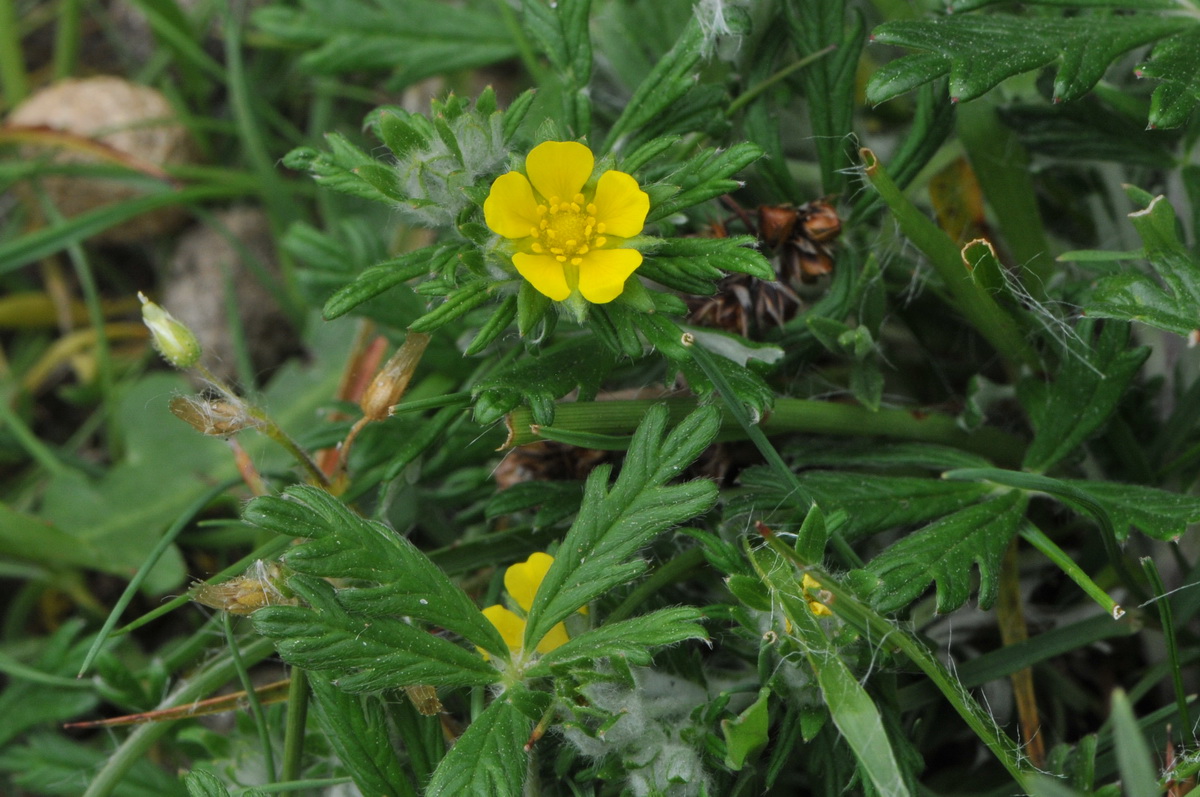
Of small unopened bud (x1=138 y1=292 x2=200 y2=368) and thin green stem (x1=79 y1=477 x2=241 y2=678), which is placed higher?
small unopened bud (x1=138 y1=292 x2=200 y2=368)

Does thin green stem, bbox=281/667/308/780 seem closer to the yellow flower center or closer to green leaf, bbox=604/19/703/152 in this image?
the yellow flower center

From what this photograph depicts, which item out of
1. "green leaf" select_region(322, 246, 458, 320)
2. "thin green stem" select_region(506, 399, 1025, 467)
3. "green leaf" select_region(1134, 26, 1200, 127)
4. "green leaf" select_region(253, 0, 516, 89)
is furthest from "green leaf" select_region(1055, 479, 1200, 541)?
"green leaf" select_region(253, 0, 516, 89)

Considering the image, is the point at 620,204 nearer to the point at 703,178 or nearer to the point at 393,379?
the point at 703,178

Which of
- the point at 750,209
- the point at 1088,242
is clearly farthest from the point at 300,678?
the point at 1088,242

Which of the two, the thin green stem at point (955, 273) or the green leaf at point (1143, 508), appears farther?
the thin green stem at point (955, 273)

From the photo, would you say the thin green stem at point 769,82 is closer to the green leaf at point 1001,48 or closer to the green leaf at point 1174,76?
the green leaf at point 1001,48

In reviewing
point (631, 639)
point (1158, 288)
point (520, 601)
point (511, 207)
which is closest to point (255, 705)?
point (520, 601)

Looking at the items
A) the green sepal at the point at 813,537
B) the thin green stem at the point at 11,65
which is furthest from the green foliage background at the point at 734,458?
the thin green stem at the point at 11,65
